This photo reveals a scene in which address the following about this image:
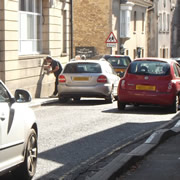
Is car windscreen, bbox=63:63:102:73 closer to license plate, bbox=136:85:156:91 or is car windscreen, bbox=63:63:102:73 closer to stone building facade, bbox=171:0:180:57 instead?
license plate, bbox=136:85:156:91

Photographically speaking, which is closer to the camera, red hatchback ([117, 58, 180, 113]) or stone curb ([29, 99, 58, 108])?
red hatchback ([117, 58, 180, 113])

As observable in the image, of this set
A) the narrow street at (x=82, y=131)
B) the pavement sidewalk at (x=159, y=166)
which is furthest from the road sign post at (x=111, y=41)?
the pavement sidewalk at (x=159, y=166)

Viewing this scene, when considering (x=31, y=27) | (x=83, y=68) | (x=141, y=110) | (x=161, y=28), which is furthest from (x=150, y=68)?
(x=161, y=28)

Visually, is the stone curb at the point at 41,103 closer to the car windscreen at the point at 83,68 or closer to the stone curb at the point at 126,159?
the car windscreen at the point at 83,68

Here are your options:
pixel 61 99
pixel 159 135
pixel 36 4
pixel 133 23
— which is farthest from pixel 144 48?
pixel 159 135

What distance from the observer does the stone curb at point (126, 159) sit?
288 inches

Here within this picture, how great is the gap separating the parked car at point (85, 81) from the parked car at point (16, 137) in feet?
42.0

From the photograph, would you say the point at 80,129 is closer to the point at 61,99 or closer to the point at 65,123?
the point at 65,123

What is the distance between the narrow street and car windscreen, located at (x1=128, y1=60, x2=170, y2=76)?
112 centimetres

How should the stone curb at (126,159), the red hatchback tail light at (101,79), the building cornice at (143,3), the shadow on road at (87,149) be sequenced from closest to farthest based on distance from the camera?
the stone curb at (126,159) < the shadow on road at (87,149) < the red hatchback tail light at (101,79) < the building cornice at (143,3)

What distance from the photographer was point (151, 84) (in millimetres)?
17656

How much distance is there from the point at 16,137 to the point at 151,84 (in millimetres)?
10810

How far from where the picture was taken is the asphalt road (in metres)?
9.05

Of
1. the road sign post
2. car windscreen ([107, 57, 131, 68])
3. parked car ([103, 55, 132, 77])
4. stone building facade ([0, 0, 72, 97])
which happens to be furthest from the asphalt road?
the road sign post
